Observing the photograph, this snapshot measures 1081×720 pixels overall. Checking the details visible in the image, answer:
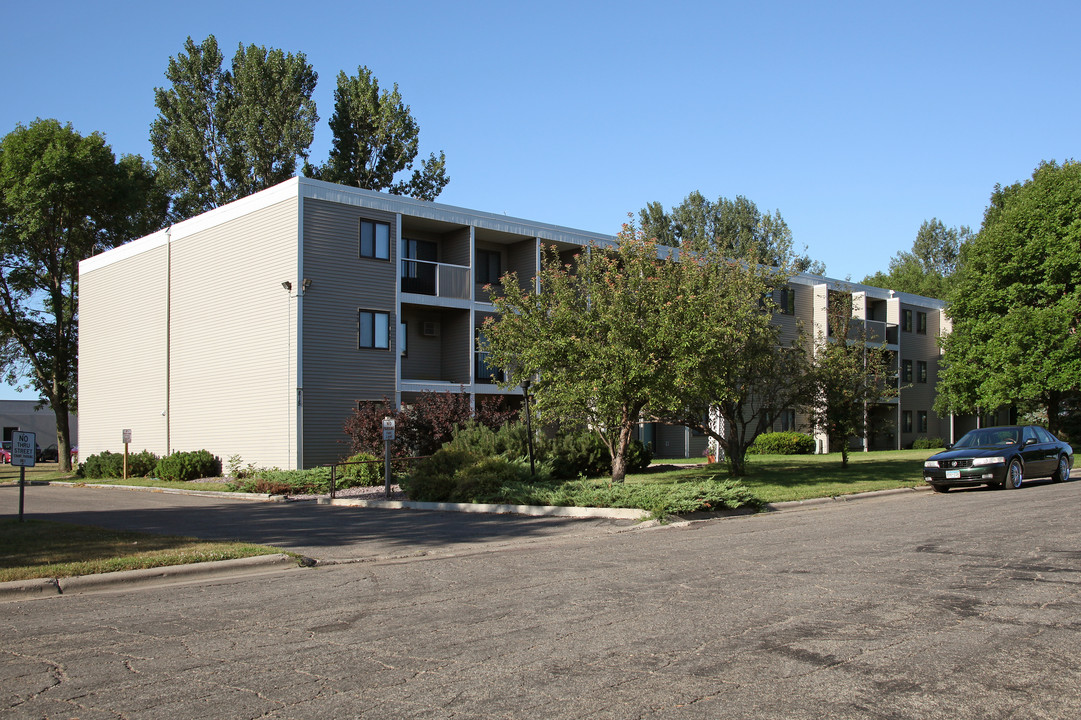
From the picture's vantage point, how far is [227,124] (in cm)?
4897

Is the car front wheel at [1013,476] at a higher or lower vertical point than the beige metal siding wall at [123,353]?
lower

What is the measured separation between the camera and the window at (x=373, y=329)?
28.1m

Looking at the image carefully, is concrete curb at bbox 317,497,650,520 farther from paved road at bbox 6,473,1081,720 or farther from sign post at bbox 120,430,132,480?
sign post at bbox 120,430,132,480

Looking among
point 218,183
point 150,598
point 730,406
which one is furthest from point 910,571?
point 218,183

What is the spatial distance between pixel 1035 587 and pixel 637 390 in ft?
35.6

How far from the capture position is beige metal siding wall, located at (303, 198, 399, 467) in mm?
26625

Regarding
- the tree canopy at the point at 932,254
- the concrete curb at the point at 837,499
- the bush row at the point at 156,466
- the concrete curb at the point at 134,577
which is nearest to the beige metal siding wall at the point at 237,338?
the bush row at the point at 156,466

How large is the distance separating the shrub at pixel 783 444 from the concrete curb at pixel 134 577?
31.5 m

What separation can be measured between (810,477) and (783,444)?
1706 cm

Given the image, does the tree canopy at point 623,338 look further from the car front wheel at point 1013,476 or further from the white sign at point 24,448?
the white sign at point 24,448

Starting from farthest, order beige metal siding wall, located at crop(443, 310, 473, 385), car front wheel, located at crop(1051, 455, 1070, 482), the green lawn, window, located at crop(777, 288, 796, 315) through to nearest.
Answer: window, located at crop(777, 288, 796, 315) → beige metal siding wall, located at crop(443, 310, 473, 385) → car front wheel, located at crop(1051, 455, 1070, 482) → the green lawn

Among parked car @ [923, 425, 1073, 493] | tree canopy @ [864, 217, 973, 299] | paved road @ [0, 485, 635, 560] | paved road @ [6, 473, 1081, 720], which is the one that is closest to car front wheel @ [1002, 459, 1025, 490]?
parked car @ [923, 425, 1073, 493]

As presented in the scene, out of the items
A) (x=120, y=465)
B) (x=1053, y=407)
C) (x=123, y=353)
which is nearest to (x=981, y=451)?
(x=1053, y=407)

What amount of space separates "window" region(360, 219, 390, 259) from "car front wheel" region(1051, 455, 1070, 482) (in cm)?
1997
